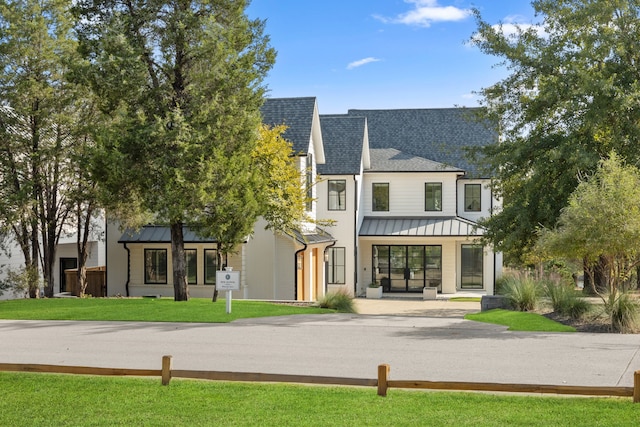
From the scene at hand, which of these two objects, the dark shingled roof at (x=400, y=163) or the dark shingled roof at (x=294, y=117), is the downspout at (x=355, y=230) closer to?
the dark shingled roof at (x=400, y=163)

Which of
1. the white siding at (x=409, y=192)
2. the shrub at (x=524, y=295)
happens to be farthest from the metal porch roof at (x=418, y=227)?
the shrub at (x=524, y=295)

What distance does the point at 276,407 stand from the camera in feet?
34.2

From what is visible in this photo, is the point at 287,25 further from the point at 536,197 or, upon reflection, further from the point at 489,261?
the point at 489,261

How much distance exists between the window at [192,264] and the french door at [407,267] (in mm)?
10764

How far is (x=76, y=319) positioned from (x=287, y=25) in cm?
1052

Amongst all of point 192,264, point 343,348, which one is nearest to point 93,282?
point 192,264

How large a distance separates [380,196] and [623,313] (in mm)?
22068

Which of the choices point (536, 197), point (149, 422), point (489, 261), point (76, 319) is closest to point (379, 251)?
point (489, 261)

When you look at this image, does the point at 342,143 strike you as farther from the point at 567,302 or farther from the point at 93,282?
the point at 567,302

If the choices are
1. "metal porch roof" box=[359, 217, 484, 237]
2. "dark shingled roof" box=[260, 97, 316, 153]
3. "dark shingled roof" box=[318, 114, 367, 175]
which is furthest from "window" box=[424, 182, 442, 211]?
"dark shingled roof" box=[260, 97, 316, 153]

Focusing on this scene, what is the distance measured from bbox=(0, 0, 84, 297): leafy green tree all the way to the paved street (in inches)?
305

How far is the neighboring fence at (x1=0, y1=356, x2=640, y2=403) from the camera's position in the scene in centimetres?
994

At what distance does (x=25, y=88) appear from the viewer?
2480cm

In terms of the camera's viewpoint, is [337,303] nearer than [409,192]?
Yes
